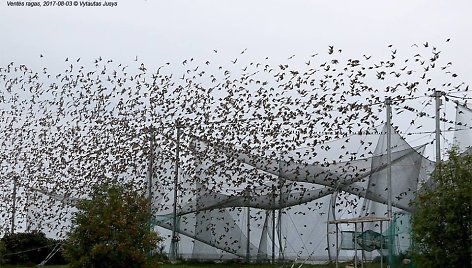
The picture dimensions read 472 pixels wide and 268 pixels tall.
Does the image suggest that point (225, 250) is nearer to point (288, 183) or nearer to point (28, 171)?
point (288, 183)

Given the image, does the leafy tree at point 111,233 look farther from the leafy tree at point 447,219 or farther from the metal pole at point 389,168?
the leafy tree at point 447,219

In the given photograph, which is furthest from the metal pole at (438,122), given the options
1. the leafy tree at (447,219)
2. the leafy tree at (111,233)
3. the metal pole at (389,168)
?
the leafy tree at (111,233)

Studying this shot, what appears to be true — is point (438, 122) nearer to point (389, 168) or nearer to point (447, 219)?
point (389, 168)

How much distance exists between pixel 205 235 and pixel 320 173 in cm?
357

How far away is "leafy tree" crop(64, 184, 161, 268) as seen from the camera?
13.4 meters

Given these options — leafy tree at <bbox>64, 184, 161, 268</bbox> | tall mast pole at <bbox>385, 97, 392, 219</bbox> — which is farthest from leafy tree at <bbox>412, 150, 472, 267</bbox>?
leafy tree at <bbox>64, 184, 161, 268</bbox>

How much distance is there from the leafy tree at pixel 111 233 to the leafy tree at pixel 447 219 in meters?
4.97

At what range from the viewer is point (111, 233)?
532 inches

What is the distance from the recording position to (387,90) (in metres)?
14.7

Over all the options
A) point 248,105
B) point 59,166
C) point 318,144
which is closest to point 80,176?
point 59,166

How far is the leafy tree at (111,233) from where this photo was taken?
13.4m

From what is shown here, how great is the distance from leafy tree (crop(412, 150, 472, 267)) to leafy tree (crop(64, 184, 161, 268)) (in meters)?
4.97

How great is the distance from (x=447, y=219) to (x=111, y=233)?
5.92m

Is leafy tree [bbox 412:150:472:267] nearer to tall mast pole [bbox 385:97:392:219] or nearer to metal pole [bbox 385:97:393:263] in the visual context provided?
metal pole [bbox 385:97:393:263]
